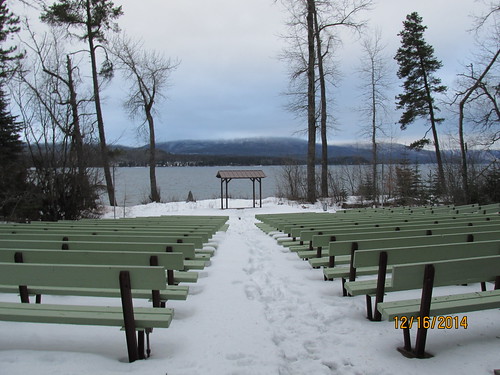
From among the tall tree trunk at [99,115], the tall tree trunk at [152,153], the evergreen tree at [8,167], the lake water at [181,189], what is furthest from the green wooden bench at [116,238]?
the tall tree trunk at [152,153]

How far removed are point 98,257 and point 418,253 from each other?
10.1 feet

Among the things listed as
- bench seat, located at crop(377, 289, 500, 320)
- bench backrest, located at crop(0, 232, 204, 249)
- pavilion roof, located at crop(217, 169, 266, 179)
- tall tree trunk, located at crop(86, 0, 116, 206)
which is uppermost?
tall tree trunk, located at crop(86, 0, 116, 206)

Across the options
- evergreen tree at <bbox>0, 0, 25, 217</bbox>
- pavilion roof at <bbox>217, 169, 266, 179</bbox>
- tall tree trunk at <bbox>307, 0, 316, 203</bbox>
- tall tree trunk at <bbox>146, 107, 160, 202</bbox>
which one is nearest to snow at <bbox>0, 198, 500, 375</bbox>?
evergreen tree at <bbox>0, 0, 25, 217</bbox>

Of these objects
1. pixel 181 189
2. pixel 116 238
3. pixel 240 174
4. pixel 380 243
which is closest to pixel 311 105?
pixel 240 174

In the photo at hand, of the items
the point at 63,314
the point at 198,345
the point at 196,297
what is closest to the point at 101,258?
the point at 63,314

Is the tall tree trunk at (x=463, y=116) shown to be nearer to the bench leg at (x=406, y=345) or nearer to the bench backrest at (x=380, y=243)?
the bench backrest at (x=380, y=243)

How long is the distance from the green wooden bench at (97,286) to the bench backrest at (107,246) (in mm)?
1240

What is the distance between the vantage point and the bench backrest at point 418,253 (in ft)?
10.7

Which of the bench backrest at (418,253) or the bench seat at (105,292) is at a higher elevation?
the bench backrest at (418,253)

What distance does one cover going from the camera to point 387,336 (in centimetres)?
317

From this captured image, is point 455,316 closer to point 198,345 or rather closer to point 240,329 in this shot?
point 240,329

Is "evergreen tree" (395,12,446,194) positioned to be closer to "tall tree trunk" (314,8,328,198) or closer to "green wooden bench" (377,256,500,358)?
"tall tree trunk" (314,8,328,198)

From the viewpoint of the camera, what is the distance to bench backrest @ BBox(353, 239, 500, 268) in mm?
3258

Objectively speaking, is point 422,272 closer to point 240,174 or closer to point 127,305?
point 127,305
